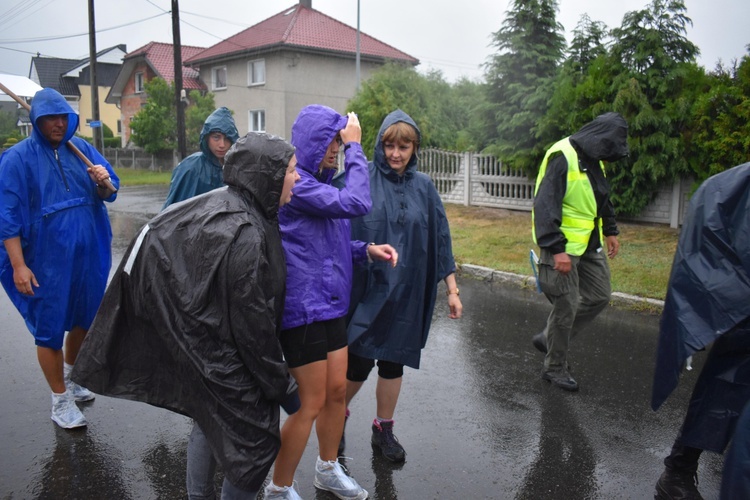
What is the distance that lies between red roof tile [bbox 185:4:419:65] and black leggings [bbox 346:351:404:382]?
98.0ft

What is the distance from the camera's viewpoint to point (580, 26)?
11.8 m

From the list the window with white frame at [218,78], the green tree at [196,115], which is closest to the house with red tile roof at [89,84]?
the window with white frame at [218,78]

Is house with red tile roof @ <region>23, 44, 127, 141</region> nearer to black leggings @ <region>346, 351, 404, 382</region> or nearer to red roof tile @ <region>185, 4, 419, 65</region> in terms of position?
red roof tile @ <region>185, 4, 419, 65</region>

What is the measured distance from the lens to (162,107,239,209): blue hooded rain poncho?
449 cm

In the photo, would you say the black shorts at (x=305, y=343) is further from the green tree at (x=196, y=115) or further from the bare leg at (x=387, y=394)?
the green tree at (x=196, y=115)

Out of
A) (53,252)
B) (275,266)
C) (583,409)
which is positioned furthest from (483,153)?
(275,266)

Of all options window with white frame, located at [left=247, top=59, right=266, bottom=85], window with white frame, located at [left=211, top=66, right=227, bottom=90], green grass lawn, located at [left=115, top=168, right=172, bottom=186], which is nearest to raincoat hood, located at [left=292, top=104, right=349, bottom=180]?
green grass lawn, located at [left=115, top=168, right=172, bottom=186]

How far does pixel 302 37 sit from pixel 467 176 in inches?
854

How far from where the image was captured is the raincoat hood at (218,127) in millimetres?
4516

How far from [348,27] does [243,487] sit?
37035 mm

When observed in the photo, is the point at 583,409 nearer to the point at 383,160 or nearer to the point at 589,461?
the point at 589,461

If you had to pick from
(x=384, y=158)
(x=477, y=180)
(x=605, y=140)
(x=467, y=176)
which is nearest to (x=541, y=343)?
(x=605, y=140)

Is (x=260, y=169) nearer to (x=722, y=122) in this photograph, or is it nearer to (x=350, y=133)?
(x=350, y=133)

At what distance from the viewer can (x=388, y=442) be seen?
3822 mm
